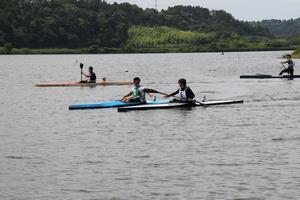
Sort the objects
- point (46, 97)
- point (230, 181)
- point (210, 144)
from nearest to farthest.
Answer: point (230, 181)
point (210, 144)
point (46, 97)

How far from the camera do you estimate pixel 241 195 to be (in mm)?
17172

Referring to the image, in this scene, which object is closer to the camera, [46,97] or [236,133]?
[236,133]

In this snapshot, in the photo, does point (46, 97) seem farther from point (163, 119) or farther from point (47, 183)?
point (47, 183)

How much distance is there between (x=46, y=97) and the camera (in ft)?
156

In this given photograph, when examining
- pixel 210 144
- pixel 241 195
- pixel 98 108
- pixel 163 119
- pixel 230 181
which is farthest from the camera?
pixel 98 108

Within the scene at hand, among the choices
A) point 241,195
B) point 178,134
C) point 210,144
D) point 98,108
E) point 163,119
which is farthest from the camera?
point 98,108

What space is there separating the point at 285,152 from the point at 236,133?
5.19 m

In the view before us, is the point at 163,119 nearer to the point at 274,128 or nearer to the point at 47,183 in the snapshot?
the point at 274,128

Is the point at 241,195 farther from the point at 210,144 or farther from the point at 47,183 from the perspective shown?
the point at 210,144

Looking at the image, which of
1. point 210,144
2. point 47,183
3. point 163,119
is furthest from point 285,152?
point 163,119

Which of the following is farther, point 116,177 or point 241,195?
point 116,177

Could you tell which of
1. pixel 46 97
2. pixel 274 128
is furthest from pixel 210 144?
pixel 46 97

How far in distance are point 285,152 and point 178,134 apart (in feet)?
19.0

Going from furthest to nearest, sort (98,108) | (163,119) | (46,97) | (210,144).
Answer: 1. (46,97)
2. (98,108)
3. (163,119)
4. (210,144)
